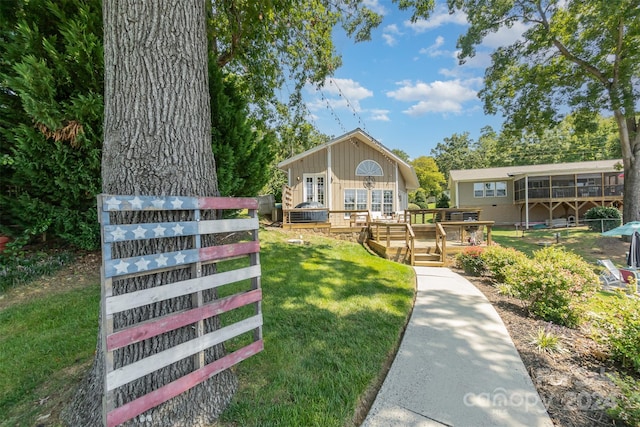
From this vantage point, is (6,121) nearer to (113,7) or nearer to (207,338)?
(113,7)

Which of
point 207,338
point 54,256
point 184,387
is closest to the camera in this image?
point 184,387

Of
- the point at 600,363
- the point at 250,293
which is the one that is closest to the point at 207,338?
the point at 250,293

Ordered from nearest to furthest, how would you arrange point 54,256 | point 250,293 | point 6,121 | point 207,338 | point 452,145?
point 207,338 → point 250,293 → point 6,121 → point 54,256 → point 452,145

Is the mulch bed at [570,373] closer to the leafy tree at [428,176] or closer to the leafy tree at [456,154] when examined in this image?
the leafy tree at [428,176]

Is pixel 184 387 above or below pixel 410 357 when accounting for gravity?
above

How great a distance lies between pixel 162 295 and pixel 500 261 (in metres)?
6.32

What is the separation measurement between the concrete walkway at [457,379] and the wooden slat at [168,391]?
113cm

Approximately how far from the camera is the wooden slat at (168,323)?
1467mm

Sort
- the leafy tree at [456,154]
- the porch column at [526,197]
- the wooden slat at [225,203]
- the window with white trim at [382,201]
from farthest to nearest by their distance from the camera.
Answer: the leafy tree at [456,154], the porch column at [526,197], the window with white trim at [382,201], the wooden slat at [225,203]

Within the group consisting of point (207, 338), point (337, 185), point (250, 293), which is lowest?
point (207, 338)

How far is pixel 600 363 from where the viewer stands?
109 inches

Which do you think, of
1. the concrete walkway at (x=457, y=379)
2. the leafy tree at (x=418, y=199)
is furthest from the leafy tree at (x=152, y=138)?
the leafy tree at (x=418, y=199)

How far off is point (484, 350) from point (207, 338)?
290 cm

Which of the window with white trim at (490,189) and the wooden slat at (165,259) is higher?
the window with white trim at (490,189)
